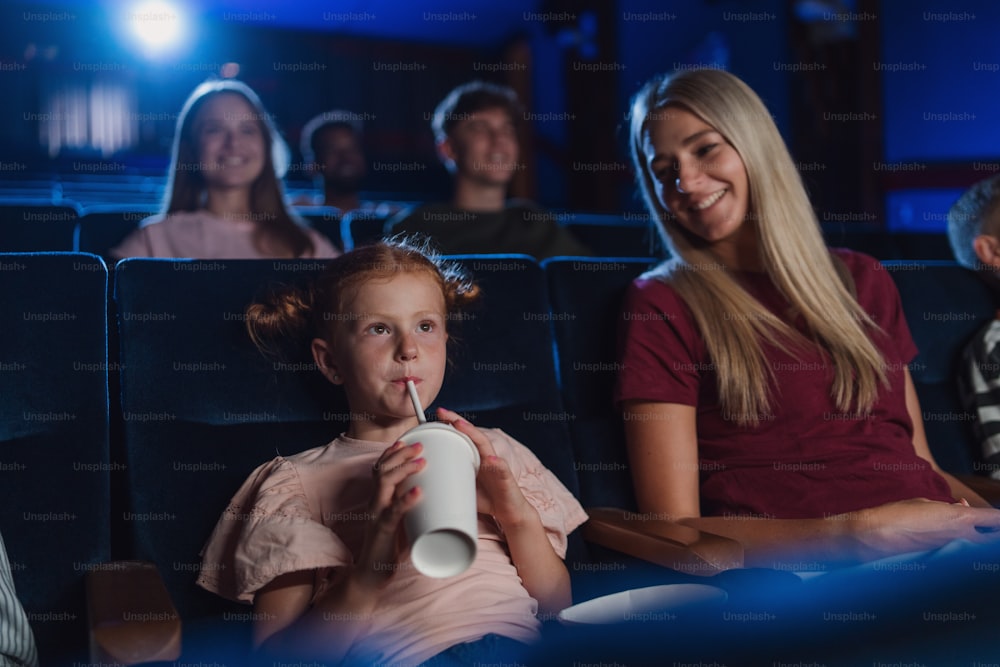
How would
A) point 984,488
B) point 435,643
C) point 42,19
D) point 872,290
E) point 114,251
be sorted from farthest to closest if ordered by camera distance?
point 42,19 < point 114,251 < point 872,290 < point 984,488 < point 435,643

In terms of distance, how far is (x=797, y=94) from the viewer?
4.34 m

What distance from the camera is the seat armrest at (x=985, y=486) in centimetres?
153

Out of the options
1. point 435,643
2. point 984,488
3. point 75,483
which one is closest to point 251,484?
point 75,483

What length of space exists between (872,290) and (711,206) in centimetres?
34

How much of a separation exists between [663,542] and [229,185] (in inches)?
67.9

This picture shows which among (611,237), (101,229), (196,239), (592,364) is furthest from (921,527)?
(101,229)

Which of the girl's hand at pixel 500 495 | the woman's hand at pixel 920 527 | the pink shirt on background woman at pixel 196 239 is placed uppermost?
the pink shirt on background woman at pixel 196 239

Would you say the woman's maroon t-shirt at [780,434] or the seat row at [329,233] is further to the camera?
the seat row at [329,233]

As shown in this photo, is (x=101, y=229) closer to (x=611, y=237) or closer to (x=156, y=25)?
(x=611, y=237)

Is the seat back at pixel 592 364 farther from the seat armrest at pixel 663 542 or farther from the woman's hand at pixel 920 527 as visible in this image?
the woman's hand at pixel 920 527

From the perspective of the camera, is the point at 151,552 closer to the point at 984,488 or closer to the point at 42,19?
the point at 984,488

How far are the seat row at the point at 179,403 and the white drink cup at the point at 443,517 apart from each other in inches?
17.1

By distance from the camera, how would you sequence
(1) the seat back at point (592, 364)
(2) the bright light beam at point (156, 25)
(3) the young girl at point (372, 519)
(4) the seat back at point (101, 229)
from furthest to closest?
1. (2) the bright light beam at point (156, 25)
2. (4) the seat back at point (101, 229)
3. (1) the seat back at point (592, 364)
4. (3) the young girl at point (372, 519)

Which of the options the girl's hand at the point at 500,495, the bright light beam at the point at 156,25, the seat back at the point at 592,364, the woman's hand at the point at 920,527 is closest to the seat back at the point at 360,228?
the seat back at the point at 592,364
